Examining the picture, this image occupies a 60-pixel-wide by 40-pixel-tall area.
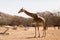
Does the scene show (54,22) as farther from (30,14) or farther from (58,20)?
(30,14)

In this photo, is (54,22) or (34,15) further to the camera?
(54,22)

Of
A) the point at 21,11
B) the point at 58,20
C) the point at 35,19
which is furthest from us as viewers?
the point at 58,20

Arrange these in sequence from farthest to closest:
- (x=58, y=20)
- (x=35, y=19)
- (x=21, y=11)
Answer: (x=58, y=20) < (x=21, y=11) < (x=35, y=19)

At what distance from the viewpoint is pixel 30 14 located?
17.8 m

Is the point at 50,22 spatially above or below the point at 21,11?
below

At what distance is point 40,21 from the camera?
57.4ft

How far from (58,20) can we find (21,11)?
1135 inches

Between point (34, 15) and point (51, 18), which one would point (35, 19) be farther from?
point (51, 18)

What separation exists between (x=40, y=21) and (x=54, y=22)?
30136 millimetres

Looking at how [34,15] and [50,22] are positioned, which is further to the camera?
[50,22]

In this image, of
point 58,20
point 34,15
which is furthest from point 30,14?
point 58,20

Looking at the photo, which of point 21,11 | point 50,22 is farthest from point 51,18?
point 21,11

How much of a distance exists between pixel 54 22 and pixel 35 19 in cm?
3042

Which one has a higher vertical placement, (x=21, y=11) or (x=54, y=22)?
(x=21, y=11)
